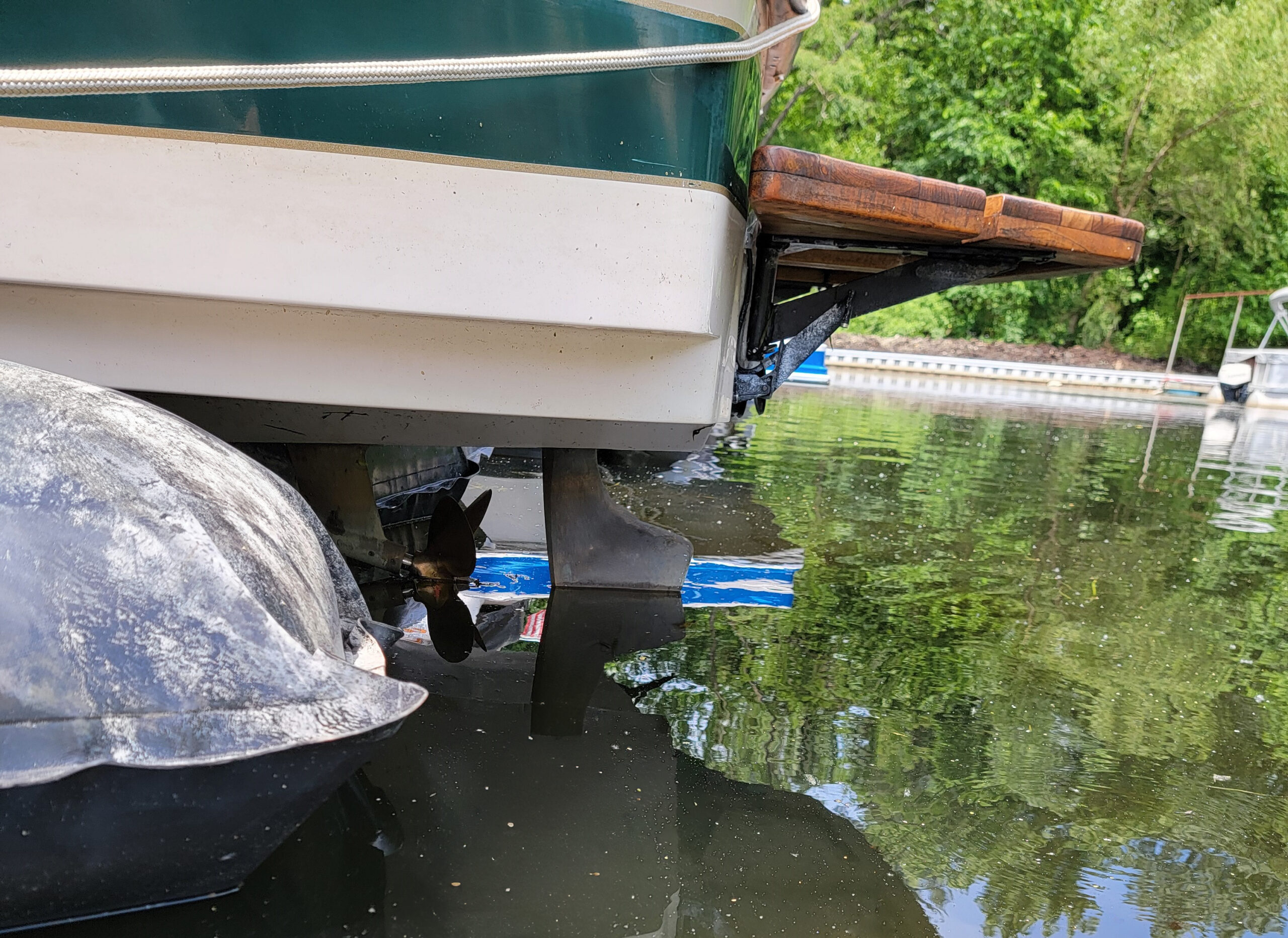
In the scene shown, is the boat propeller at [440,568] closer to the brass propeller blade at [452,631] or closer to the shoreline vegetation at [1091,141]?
the brass propeller blade at [452,631]

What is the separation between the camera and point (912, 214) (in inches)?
125

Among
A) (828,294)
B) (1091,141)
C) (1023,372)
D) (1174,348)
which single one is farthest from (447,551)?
(1091,141)

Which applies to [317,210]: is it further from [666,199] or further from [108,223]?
[666,199]

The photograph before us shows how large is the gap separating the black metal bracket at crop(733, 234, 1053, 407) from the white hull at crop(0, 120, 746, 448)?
117 centimetres

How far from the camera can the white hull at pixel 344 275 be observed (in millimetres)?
2279

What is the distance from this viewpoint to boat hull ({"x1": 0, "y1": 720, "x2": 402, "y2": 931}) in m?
1.47

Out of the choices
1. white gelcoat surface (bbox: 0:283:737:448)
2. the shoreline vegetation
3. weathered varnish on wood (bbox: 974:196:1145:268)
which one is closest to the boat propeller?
white gelcoat surface (bbox: 0:283:737:448)

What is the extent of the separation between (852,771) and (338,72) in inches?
79.3

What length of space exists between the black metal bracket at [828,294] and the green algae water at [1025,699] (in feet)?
3.06

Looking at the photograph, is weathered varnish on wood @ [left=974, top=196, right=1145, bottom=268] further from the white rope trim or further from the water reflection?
the water reflection

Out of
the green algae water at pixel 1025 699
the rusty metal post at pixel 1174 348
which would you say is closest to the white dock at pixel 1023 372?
the rusty metal post at pixel 1174 348

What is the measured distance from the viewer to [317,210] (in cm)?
234

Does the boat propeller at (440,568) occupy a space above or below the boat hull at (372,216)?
below

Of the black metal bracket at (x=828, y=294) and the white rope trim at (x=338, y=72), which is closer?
the white rope trim at (x=338, y=72)
